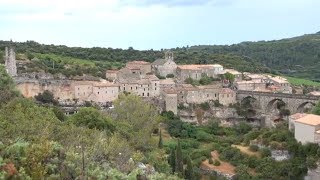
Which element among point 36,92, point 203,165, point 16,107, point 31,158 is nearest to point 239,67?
point 36,92

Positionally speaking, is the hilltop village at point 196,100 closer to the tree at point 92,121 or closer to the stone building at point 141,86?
the stone building at point 141,86

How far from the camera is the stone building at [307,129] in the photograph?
49128 mm

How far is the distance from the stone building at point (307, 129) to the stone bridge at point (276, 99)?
1781 cm

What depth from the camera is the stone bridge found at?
70.5m

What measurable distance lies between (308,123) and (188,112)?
25.0 metres

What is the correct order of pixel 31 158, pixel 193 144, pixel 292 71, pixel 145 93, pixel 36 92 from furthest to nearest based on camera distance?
pixel 292 71 → pixel 145 93 → pixel 36 92 → pixel 193 144 → pixel 31 158

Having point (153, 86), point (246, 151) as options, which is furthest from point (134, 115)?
point (153, 86)

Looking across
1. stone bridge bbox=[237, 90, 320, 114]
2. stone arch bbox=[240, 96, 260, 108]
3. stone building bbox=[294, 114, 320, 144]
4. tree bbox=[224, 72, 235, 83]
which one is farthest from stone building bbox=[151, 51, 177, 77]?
stone building bbox=[294, 114, 320, 144]

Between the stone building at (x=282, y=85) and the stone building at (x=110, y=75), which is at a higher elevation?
the stone building at (x=110, y=75)

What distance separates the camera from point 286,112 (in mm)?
73000

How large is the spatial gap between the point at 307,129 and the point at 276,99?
24.6 m

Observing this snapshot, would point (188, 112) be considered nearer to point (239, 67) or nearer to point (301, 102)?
point (301, 102)

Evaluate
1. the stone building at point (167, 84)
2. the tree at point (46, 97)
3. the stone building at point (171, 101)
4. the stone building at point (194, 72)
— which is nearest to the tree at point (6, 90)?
the tree at point (46, 97)

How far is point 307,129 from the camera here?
49.9 m
